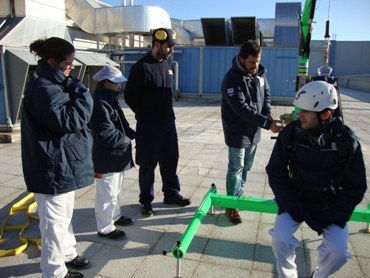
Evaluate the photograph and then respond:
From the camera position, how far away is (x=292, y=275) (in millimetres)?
2350

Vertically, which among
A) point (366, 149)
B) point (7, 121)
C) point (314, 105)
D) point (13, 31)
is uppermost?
point (13, 31)

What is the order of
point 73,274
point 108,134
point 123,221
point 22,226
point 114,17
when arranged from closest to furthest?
point 73,274 → point 108,134 → point 22,226 → point 123,221 → point 114,17

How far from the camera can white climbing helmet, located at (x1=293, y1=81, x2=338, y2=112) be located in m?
2.35

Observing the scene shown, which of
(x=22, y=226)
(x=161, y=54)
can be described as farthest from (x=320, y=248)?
(x=22, y=226)

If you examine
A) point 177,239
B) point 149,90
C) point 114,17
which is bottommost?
point 177,239

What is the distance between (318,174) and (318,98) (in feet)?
1.77

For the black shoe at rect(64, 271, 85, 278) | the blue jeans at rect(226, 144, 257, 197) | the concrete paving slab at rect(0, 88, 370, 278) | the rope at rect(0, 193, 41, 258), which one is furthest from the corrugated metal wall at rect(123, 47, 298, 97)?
the black shoe at rect(64, 271, 85, 278)

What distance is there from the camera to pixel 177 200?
162 inches

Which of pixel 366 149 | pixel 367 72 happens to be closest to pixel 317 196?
pixel 366 149

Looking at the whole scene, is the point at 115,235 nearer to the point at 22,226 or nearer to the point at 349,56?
the point at 22,226

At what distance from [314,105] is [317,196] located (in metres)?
0.67

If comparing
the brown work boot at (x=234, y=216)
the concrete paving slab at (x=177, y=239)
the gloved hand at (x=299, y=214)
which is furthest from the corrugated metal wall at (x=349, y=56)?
the gloved hand at (x=299, y=214)

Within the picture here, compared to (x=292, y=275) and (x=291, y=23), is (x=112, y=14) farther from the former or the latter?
(x=292, y=275)

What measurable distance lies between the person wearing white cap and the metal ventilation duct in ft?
41.3
